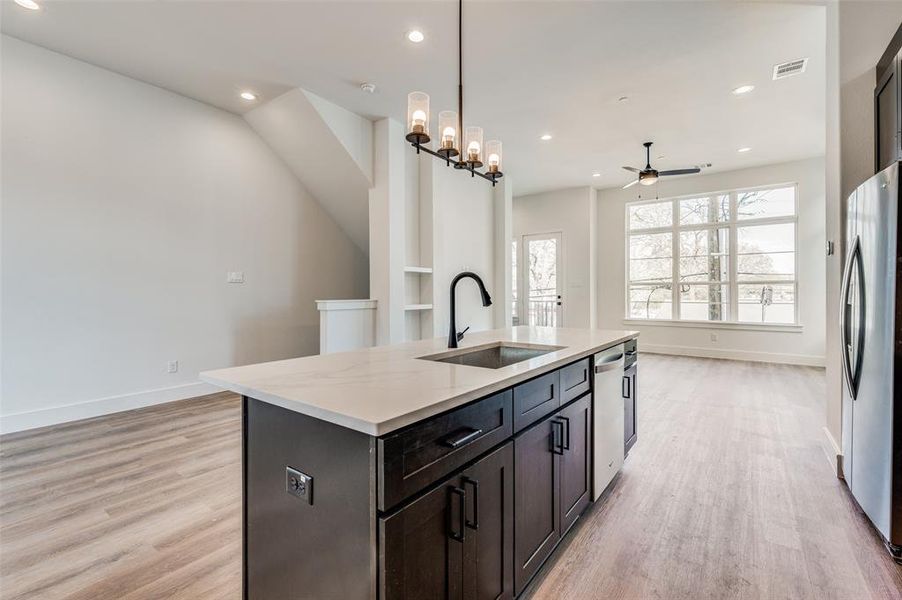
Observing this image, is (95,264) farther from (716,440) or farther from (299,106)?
(716,440)

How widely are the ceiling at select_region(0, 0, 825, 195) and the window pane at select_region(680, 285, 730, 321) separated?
8.83 feet

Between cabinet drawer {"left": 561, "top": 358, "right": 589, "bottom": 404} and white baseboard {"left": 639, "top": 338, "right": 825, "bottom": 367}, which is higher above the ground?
cabinet drawer {"left": 561, "top": 358, "right": 589, "bottom": 404}

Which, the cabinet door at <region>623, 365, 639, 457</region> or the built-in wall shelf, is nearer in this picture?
the cabinet door at <region>623, 365, 639, 457</region>

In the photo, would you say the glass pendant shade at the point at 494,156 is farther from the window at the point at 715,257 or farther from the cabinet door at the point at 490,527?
the window at the point at 715,257

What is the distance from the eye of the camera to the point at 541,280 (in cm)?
813

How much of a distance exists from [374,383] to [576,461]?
1123 millimetres

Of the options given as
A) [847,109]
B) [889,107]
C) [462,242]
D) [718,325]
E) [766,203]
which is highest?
[766,203]

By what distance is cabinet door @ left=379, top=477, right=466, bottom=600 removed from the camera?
0.94 m

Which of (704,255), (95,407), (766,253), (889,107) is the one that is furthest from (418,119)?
(766,253)

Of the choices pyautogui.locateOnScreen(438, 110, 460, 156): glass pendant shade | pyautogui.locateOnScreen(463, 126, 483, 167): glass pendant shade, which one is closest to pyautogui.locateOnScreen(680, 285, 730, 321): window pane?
pyautogui.locateOnScreen(463, 126, 483, 167): glass pendant shade

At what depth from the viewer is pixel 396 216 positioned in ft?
14.9

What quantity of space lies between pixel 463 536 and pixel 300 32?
11.2 feet

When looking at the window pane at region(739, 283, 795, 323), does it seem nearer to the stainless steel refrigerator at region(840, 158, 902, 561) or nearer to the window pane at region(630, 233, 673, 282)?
the window pane at region(630, 233, 673, 282)

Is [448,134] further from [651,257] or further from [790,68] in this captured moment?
[651,257]
